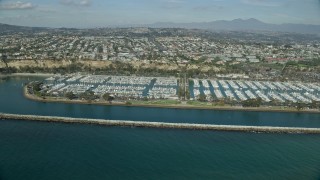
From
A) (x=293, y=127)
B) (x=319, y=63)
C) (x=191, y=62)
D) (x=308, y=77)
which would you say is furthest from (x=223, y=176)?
(x=319, y=63)

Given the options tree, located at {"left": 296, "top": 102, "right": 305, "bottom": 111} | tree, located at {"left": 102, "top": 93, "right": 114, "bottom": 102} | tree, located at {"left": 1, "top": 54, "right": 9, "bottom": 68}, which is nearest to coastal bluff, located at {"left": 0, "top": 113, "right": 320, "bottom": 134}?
tree, located at {"left": 296, "top": 102, "right": 305, "bottom": 111}

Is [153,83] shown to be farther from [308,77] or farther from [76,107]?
[308,77]

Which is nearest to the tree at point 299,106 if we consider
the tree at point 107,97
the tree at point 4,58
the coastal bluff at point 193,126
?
the coastal bluff at point 193,126

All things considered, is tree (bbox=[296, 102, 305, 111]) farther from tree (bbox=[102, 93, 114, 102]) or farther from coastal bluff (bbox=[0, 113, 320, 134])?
tree (bbox=[102, 93, 114, 102])

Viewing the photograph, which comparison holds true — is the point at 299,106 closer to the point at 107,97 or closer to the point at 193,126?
the point at 193,126

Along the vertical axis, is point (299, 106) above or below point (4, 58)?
below

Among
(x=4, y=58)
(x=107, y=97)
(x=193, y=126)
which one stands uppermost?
(x=4, y=58)

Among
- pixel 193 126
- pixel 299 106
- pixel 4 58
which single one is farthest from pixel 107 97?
pixel 4 58

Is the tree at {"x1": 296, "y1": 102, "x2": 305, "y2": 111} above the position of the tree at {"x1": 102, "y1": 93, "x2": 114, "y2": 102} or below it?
below

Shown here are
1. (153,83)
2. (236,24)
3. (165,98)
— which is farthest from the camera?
(236,24)

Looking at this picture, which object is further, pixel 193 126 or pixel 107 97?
pixel 107 97

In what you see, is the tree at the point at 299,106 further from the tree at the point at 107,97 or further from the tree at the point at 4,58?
the tree at the point at 4,58
